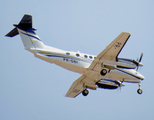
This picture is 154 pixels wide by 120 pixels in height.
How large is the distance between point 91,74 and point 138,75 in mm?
5922

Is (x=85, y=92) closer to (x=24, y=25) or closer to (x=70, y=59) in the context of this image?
(x=70, y=59)

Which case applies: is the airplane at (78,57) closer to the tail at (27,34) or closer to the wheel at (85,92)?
the tail at (27,34)

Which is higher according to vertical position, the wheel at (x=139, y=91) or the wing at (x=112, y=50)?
the wing at (x=112, y=50)

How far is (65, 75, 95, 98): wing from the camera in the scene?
98.7 ft

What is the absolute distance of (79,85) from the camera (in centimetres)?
3097

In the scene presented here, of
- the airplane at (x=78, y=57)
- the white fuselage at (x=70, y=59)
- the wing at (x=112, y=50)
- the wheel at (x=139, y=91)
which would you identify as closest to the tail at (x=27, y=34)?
the airplane at (x=78, y=57)

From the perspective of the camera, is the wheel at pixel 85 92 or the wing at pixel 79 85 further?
the wheel at pixel 85 92

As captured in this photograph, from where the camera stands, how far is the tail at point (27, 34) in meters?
25.9

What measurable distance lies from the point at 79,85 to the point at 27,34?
914cm

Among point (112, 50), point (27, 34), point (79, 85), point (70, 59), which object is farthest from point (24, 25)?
point (79, 85)

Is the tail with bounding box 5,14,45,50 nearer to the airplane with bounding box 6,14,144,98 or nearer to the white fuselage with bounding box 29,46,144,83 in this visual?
the airplane with bounding box 6,14,144,98

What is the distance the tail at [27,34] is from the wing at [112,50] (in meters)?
5.88

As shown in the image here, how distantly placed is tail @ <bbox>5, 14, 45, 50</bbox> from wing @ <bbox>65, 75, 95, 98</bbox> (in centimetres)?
658

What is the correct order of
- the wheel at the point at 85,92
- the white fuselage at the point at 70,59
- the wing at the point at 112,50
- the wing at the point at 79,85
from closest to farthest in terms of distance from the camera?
1. the wing at the point at 112,50
2. the white fuselage at the point at 70,59
3. the wing at the point at 79,85
4. the wheel at the point at 85,92
